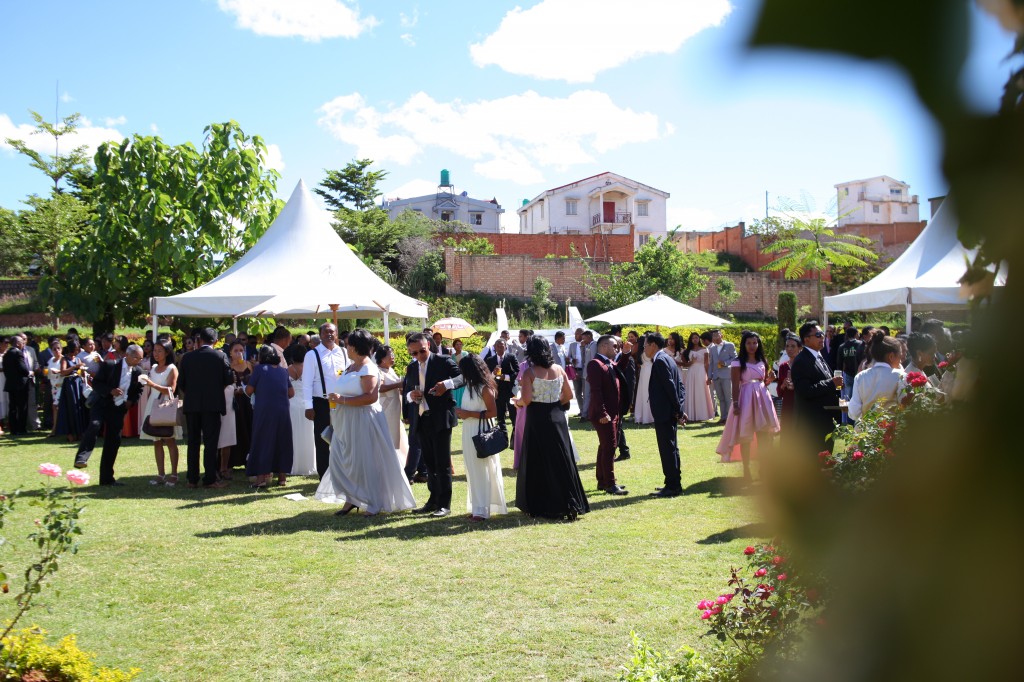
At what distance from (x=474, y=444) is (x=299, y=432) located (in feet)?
12.9

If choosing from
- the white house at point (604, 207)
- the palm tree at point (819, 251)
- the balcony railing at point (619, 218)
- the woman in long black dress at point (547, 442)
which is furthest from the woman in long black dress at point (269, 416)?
the balcony railing at point (619, 218)

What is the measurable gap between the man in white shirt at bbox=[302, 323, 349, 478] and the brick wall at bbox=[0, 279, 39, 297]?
34613 mm

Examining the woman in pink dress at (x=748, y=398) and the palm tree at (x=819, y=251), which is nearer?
the woman in pink dress at (x=748, y=398)

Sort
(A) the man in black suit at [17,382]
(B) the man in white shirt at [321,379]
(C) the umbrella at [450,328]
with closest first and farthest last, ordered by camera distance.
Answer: (B) the man in white shirt at [321,379] < (A) the man in black suit at [17,382] < (C) the umbrella at [450,328]

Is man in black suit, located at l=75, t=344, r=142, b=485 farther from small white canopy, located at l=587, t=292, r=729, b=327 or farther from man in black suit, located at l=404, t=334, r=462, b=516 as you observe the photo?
small white canopy, located at l=587, t=292, r=729, b=327

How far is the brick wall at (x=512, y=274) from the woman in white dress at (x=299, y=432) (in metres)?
31.7

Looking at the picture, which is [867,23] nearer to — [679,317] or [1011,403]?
[1011,403]

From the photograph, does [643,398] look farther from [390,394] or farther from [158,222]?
[158,222]

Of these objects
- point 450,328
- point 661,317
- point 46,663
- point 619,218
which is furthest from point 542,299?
point 46,663

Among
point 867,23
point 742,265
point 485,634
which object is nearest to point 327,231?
point 485,634

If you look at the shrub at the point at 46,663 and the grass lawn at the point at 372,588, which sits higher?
the shrub at the point at 46,663

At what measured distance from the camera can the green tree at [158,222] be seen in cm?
1912

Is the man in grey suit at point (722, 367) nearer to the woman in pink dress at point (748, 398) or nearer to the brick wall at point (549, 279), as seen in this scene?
the woman in pink dress at point (748, 398)

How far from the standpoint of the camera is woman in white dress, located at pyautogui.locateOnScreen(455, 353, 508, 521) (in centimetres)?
847
